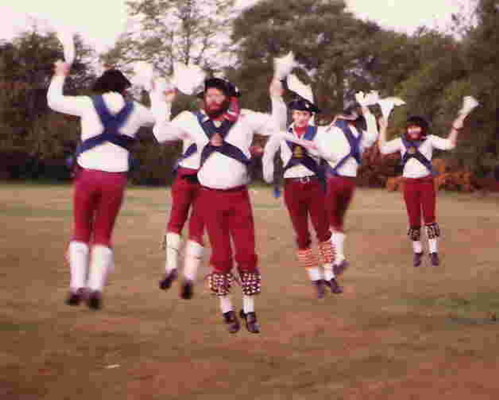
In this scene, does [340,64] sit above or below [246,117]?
above

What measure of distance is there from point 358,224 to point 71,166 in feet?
68.6

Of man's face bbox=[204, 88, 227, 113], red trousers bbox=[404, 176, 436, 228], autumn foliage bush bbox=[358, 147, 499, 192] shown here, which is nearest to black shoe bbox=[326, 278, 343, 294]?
man's face bbox=[204, 88, 227, 113]

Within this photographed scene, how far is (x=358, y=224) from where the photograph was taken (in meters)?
29.5

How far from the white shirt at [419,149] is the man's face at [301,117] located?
3860 mm

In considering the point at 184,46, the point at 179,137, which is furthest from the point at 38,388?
the point at 184,46

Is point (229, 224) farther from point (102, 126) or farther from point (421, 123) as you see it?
point (421, 123)

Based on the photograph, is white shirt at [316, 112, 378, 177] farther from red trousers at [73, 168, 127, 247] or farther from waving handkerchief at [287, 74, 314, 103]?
Result: red trousers at [73, 168, 127, 247]

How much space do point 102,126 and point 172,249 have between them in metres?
3.47

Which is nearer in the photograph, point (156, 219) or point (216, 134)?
point (216, 134)

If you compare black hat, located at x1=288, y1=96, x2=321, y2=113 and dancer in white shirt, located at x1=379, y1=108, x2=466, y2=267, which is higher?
black hat, located at x1=288, y1=96, x2=321, y2=113

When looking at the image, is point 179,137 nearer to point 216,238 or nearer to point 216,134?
point 216,134

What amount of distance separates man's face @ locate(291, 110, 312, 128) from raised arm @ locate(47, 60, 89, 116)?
350 cm

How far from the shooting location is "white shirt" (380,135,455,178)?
1584 cm

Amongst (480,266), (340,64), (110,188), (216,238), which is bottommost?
(480,266)
